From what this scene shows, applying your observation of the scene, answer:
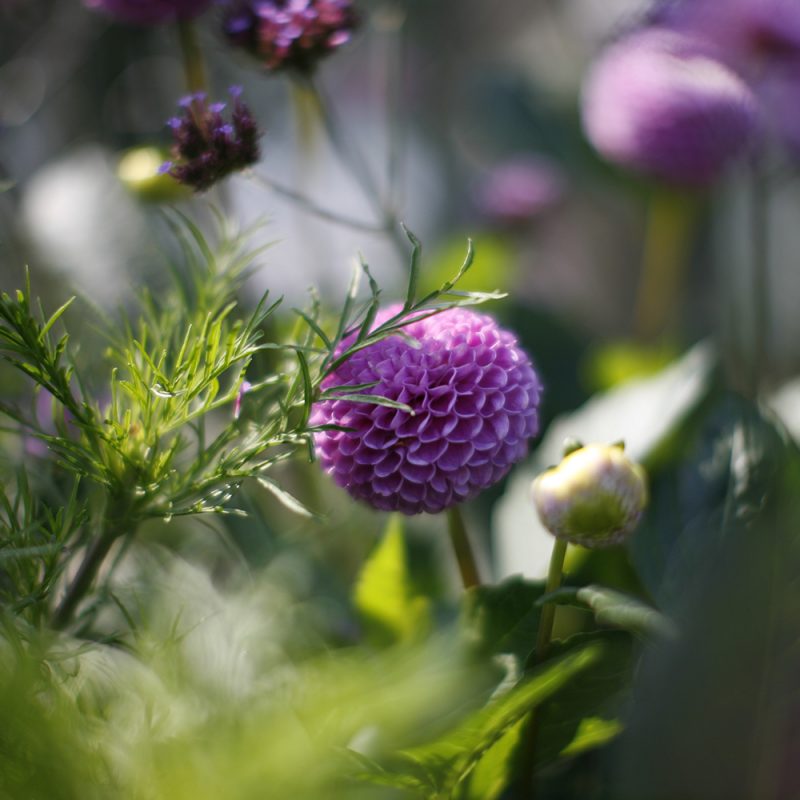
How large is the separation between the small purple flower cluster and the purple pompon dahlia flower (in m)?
0.35

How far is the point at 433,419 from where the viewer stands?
0.31 m

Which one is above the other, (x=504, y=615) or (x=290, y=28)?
Result: (x=290, y=28)

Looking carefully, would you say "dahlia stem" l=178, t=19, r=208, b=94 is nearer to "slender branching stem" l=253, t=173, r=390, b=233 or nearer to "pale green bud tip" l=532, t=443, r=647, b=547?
"slender branching stem" l=253, t=173, r=390, b=233

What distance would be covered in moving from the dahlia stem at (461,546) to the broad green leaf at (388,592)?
4 cm

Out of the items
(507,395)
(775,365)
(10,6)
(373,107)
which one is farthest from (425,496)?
(373,107)

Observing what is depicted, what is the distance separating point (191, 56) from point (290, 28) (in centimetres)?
8

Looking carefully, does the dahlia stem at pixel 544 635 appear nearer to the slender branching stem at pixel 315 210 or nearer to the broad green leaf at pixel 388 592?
the broad green leaf at pixel 388 592

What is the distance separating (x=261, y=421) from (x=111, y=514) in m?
0.06

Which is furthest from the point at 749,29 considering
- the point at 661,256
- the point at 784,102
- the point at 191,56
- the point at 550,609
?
the point at 550,609

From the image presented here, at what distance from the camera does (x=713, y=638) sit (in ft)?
0.78

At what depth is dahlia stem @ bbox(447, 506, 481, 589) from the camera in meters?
0.35

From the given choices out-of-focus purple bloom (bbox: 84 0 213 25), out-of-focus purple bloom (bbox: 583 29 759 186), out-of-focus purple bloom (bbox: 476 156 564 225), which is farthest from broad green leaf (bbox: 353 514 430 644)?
out-of-focus purple bloom (bbox: 476 156 564 225)

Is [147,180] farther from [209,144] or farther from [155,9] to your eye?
[209,144]

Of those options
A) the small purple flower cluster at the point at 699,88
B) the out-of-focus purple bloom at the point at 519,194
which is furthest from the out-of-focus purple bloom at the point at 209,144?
the out-of-focus purple bloom at the point at 519,194
